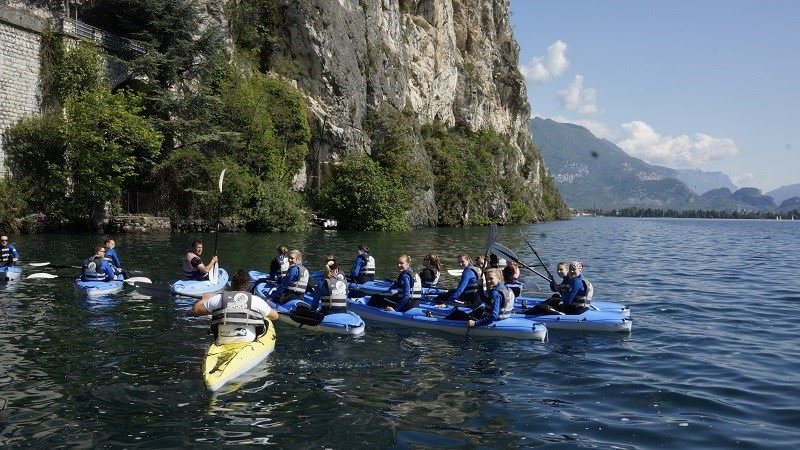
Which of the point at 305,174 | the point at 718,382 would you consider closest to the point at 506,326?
the point at 718,382

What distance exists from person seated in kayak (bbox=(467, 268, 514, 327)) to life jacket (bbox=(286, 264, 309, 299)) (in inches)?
185

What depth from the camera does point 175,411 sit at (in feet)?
28.4

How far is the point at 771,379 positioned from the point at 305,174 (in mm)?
47179

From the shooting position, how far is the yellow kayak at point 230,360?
30.5 feet

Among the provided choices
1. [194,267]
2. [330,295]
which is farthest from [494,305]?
[194,267]

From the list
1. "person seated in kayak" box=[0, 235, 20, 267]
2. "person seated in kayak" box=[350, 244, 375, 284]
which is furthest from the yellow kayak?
"person seated in kayak" box=[0, 235, 20, 267]

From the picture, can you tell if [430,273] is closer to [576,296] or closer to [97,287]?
[576,296]

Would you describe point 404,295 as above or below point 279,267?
below

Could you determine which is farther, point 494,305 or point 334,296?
point 334,296

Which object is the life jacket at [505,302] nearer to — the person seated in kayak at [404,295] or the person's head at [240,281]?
the person seated in kayak at [404,295]

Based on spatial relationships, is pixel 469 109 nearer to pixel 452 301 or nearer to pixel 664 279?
pixel 664 279

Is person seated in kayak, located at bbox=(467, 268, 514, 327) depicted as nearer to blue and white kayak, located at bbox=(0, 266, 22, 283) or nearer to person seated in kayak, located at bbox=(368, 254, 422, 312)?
person seated in kayak, located at bbox=(368, 254, 422, 312)

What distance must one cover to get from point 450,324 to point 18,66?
110 feet

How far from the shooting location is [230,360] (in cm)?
969
